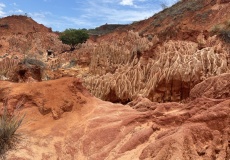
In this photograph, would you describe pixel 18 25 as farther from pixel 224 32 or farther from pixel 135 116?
pixel 135 116

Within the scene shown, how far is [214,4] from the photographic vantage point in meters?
35.0

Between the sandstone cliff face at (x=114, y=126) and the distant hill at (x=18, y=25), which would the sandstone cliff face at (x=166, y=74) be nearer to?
the sandstone cliff face at (x=114, y=126)

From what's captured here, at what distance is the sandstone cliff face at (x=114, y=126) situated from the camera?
5.77m

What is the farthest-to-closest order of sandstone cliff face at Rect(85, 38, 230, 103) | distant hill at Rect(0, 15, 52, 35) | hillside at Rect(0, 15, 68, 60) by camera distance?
distant hill at Rect(0, 15, 52, 35) → hillside at Rect(0, 15, 68, 60) → sandstone cliff face at Rect(85, 38, 230, 103)

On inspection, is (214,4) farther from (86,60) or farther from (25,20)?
(25,20)

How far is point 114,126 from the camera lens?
7.48 m

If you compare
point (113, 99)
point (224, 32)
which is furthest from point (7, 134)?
point (224, 32)

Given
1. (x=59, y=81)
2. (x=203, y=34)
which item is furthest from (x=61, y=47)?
(x=59, y=81)

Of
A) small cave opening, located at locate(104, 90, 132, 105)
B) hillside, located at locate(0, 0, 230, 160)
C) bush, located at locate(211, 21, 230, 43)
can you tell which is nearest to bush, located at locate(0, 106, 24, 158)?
hillside, located at locate(0, 0, 230, 160)

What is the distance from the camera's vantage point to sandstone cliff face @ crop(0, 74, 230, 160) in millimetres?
5773

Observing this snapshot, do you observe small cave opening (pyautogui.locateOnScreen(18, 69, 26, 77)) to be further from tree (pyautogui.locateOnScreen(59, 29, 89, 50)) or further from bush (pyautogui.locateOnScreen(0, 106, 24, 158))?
tree (pyautogui.locateOnScreen(59, 29, 89, 50))

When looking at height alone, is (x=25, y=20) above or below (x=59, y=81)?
above

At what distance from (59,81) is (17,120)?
6.52 feet

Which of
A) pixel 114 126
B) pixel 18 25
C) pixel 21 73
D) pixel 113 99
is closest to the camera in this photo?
pixel 114 126
